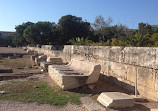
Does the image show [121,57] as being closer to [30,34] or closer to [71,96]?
[71,96]

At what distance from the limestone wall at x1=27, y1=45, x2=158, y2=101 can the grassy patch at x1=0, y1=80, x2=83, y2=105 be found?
5.64ft

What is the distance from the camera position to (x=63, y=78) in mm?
5926

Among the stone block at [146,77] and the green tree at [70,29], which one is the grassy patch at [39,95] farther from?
the green tree at [70,29]

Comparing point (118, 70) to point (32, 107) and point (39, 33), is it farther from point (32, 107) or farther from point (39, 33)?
point (39, 33)

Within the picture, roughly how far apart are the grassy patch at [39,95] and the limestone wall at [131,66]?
172 centimetres

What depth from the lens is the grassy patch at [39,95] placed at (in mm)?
5082

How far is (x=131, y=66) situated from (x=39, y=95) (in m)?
2.88

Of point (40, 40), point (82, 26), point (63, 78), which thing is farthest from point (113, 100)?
point (40, 40)

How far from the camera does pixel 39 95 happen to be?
5.50m

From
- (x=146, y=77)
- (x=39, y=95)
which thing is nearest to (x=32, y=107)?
(x=39, y=95)

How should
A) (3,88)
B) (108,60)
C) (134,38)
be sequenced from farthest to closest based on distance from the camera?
(134,38), (108,60), (3,88)

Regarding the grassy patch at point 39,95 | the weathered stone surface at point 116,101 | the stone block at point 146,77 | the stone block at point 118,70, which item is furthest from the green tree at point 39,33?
the weathered stone surface at point 116,101

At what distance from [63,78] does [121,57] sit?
211 centimetres

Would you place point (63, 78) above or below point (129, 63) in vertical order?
below
